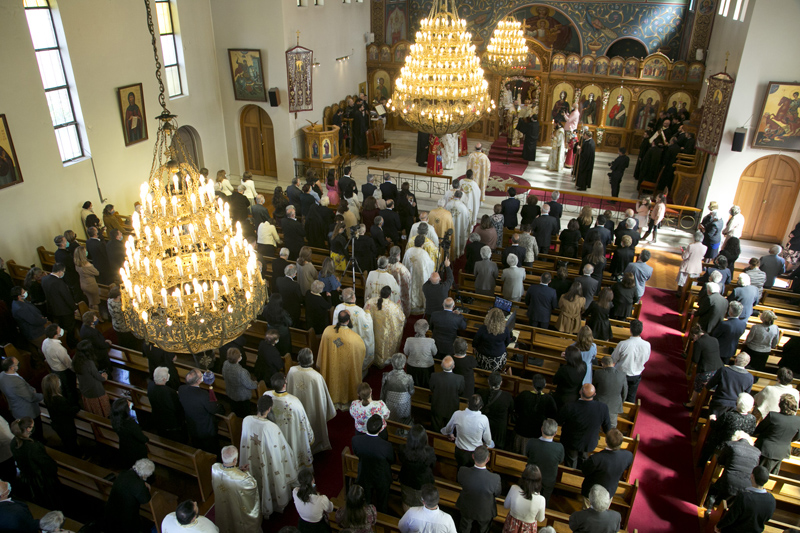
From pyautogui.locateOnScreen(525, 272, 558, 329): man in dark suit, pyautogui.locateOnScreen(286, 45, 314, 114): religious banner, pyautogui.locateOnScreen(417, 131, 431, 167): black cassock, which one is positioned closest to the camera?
pyautogui.locateOnScreen(525, 272, 558, 329): man in dark suit

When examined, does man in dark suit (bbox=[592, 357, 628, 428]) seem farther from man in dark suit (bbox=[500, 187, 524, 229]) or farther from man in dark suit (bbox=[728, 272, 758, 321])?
man in dark suit (bbox=[500, 187, 524, 229])

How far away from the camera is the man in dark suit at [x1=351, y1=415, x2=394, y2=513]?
5992mm

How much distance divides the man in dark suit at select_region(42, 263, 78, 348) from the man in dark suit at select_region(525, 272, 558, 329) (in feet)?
24.9

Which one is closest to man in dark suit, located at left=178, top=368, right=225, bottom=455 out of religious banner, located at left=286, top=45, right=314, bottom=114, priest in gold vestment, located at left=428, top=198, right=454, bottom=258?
priest in gold vestment, located at left=428, top=198, right=454, bottom=258

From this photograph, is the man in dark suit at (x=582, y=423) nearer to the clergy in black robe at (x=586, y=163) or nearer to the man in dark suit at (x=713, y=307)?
the man in dark suit at (x=713, y=307)

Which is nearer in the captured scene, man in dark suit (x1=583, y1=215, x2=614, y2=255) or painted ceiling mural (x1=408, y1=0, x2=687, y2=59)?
man in dark suit (x1=583, y1=215, x2=614, y2=255)

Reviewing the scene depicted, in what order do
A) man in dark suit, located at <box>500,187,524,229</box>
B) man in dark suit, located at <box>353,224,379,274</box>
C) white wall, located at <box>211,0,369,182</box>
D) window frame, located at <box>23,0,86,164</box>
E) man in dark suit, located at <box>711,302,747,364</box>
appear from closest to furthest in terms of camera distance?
man in dark suit, located at <box>711,302,747,364</box> < man in dark suit, located at <box>353,224,379,274</box> < window frame, located at <box>23,0,86,164</box> < man in dark suit, located at <box>500,187,524,229</box> < white wall, located at <box>211,0,369,182</box>

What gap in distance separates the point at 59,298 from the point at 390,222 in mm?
6116

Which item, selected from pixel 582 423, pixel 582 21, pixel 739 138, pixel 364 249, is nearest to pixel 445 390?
pixel 582 423

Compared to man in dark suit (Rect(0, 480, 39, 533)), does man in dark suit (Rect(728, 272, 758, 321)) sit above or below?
above

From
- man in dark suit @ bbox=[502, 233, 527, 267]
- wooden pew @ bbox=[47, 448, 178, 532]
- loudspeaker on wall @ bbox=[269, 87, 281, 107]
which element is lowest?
wooden pew @ bbox=[47, 448, 178, 532]

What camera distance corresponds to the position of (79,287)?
35.3 feet

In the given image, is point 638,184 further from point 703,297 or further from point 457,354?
point 457,354

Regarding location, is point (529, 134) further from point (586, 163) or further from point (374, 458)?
point (374, 458)
